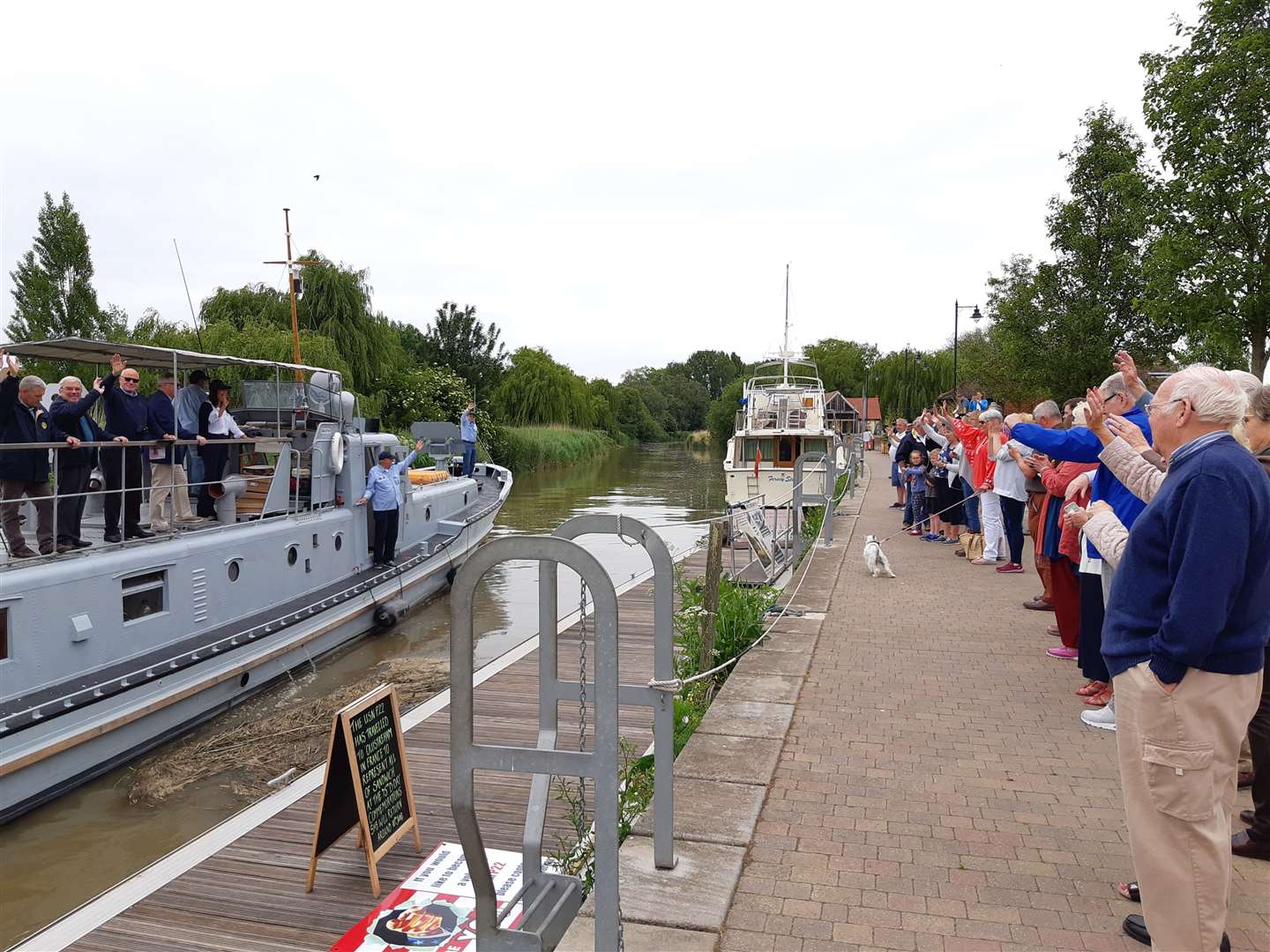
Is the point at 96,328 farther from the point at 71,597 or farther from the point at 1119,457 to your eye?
the point at 1119,457

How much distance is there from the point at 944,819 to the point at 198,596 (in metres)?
8.59

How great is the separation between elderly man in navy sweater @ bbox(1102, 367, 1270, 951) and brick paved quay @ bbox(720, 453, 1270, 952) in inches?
27.0

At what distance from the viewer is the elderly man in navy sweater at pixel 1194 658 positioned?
3.03 m

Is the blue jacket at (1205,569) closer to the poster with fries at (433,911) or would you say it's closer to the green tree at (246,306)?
the poster with fries at (433,911)

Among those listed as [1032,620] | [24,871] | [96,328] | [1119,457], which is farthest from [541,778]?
[96,328]

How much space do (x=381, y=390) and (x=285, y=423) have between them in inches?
1112

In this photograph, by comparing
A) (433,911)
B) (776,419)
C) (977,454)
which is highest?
(776,419)

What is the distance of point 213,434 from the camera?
11.6 meters

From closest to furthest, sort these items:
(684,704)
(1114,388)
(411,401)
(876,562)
→ (1114,388) → (684,704) → (876,562) → (411,401)

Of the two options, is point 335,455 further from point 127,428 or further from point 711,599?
point 711,599

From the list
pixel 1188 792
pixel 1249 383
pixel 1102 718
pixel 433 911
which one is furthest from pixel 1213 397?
pixel 433 911

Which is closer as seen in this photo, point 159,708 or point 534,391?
point 159,708

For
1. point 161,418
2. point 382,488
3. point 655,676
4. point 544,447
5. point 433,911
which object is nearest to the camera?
point 655,676

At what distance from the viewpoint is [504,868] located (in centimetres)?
516
